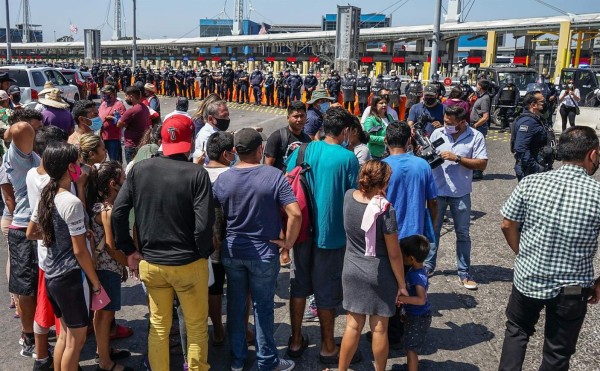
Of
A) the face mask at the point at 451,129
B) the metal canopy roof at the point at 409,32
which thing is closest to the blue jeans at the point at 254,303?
the face mask at the point at 451,129

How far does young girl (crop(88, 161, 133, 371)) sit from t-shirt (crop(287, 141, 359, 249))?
4.65ft

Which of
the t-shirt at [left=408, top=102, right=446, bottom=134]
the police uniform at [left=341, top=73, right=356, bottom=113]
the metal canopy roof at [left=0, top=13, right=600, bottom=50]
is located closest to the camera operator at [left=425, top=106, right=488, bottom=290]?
the t-shirt at [left=408, top=102, right=446, bottom=134]

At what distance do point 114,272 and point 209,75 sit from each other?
77.6 ft

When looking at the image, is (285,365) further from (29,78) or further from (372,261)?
(29,78)

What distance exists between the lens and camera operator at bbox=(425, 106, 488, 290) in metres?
5.50

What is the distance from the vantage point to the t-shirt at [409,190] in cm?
426

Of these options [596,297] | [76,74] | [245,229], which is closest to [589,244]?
[596,297]

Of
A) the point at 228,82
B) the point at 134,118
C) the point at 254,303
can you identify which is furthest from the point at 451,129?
the point at 228,82

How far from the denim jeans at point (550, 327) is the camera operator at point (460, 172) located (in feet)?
6.43

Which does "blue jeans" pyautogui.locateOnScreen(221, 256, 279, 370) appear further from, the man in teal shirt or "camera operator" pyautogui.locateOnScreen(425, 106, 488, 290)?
"camera operator" pyautogui.locateOnScreen(425, 106, 488, 290)

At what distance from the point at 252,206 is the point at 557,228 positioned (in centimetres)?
194

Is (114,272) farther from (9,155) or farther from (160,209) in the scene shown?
(9,155)

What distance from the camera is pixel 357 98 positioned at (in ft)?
66.0

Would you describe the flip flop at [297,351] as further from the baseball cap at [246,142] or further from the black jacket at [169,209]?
A: the baseball cap at [246,142]
